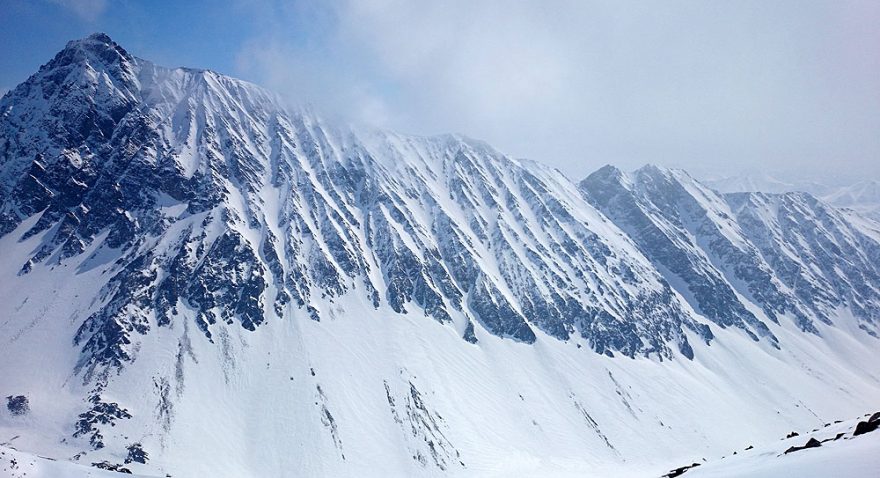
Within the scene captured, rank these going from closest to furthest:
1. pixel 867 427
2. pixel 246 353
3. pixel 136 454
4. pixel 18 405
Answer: pixel 867 427, pixel 136 454, pixel 18 405, pixel 246 353

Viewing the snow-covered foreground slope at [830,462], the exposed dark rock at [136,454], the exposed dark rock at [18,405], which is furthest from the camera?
the exposed dark rock at [18,405]

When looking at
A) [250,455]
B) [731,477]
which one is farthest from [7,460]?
[250,455]

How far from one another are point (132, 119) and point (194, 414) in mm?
140805

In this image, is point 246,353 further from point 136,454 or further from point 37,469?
point 37,469

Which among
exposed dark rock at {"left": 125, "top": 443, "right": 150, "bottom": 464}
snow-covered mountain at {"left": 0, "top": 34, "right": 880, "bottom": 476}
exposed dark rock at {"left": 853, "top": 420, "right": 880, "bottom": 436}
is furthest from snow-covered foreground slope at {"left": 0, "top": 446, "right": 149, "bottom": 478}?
exposed dark rock at {"left": 853, "top": 420, "right": 880, "bottom": 436}

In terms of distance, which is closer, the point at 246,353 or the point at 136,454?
the point at 136,454

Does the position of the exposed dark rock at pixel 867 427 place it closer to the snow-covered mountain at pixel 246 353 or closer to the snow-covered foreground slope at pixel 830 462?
the snow-covered foreground slope at pixel 830 462

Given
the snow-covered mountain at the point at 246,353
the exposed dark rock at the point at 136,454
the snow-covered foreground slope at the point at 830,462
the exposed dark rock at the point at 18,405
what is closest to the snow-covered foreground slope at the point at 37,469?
the snow-covered mountain at the point at 246,353

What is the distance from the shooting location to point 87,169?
608 feet

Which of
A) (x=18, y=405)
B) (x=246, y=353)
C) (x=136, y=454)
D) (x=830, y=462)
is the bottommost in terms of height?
(x=830, y=462)

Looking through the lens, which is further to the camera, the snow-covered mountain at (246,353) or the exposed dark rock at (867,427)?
the snow-covered mountain at (246,353)

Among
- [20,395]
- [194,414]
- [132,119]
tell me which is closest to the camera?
[20,395]

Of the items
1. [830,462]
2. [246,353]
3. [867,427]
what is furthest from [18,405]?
[867,427]

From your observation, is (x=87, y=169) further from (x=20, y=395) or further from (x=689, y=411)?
(x=689, y=411)
